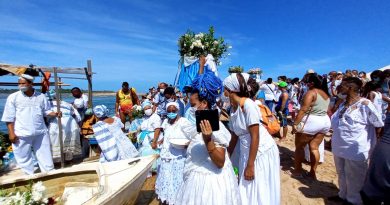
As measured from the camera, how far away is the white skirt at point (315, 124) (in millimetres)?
4633

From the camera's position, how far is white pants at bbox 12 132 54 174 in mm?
5202

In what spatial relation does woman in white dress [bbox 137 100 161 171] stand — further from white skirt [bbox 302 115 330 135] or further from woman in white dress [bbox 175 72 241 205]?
woman in white dress [bbox 175 72 241 205]

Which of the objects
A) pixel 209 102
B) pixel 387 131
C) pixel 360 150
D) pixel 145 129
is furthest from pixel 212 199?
pixel 145 129

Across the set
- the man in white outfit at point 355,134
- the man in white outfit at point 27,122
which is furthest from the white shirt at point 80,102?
the man in white outfit at point 355,134

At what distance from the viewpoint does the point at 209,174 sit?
7.58ft

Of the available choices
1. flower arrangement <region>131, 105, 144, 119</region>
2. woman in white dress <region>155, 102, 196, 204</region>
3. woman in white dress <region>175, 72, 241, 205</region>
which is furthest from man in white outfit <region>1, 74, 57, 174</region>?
woman in white dress <region>175, 72, 241, 205</region>

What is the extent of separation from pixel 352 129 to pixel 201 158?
2479 millimetres

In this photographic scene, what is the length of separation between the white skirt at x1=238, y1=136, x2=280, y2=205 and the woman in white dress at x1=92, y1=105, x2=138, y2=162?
2.71 meters

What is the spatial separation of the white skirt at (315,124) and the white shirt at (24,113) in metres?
5.07

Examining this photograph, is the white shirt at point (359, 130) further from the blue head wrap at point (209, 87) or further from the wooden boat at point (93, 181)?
the wooden boat at point (93, 181)

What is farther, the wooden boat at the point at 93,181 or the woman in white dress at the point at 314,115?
the woman in white dress at the point at 314,115

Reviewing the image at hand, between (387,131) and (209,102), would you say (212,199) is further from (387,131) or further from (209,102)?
(387,131)

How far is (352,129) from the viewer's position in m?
3.64

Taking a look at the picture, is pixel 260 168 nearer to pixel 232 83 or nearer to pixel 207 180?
pixel 207 180
